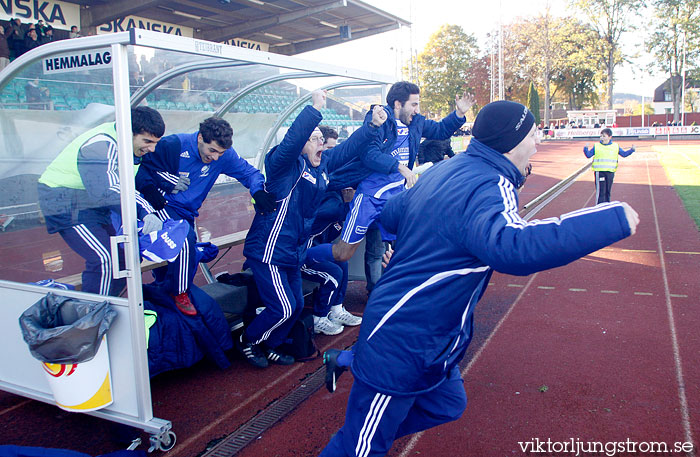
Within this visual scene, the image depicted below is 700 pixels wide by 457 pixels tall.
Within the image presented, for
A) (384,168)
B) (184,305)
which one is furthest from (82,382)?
(384,168)

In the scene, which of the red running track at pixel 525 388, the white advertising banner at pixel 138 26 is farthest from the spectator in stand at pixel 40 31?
the red running track at pixel 525 388

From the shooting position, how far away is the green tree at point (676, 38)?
5247 cm

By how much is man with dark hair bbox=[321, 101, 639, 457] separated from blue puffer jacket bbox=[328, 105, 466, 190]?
115 inches

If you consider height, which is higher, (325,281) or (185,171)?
(185,171)

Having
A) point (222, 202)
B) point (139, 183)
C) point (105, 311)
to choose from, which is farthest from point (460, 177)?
point (222, 202)

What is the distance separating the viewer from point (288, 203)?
14.0 feet

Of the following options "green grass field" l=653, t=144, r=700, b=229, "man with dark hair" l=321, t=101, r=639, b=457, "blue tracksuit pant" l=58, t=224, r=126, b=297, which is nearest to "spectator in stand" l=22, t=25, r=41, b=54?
"blue tracksuit pant" l=58, t=224, r=126, b=297

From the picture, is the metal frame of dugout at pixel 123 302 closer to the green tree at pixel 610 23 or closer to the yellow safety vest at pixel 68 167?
the yellow safety vest at pixel 68 167

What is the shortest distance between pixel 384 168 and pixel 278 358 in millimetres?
2011

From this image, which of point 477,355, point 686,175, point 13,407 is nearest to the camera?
point 13,407

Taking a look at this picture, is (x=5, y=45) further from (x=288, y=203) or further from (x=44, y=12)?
(x=288, y=203)

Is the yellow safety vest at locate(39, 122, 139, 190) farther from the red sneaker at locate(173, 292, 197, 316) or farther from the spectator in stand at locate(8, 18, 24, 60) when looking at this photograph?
the spectator in stand at locate(8, 18, 24, 60)

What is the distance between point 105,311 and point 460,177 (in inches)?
89.0

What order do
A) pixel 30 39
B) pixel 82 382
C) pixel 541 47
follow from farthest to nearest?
pixel 541 47 → pixel 30 39 → pixel 82 382
